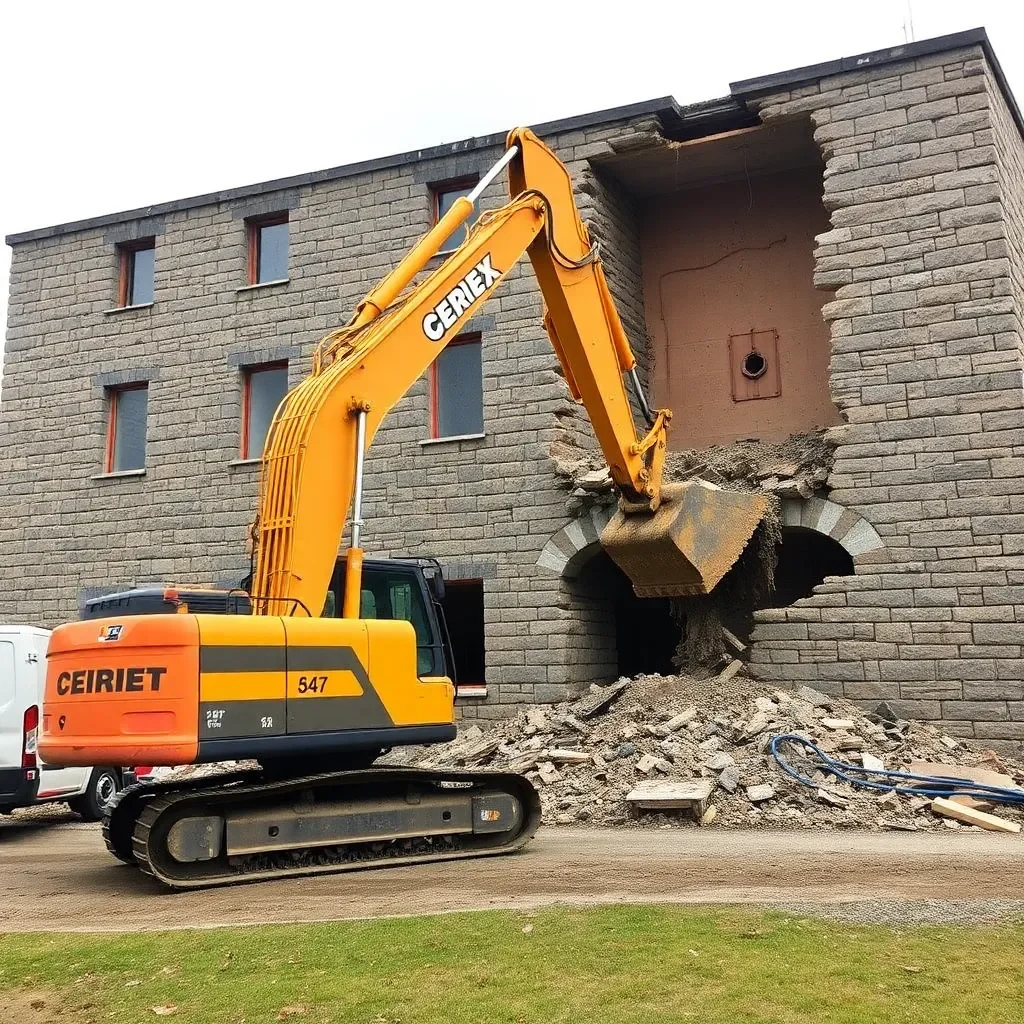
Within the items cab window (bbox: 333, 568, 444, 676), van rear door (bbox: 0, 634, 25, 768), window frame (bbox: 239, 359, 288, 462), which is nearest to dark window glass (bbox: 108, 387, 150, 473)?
window frame (bbox: 239, 359, 288, 462)

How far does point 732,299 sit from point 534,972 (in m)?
12.4

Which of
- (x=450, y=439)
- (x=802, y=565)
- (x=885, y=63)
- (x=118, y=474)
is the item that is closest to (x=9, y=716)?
(x=450, y=439)

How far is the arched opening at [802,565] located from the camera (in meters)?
15.0

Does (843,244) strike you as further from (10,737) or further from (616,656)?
(10,737)

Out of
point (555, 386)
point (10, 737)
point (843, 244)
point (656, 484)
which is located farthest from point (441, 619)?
point (843, 244)

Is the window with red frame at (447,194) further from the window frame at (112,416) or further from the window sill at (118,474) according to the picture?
the window sill at (118,474)

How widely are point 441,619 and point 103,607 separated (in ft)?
9.51

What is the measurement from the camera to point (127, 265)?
17.6 m

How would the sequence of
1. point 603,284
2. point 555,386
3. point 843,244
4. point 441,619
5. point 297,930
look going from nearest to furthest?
point 297,930 < point 441,619 < point 603,284 < point 843,244 < point 555,386

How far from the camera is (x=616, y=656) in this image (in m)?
15.2

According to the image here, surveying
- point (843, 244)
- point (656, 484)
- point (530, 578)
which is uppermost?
point (843, 244)

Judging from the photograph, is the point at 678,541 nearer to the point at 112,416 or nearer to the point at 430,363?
the point at 430,363

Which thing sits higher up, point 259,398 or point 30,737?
point 259,398

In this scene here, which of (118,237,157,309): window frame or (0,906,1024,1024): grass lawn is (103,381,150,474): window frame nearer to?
(118,237,157,309): window frame
